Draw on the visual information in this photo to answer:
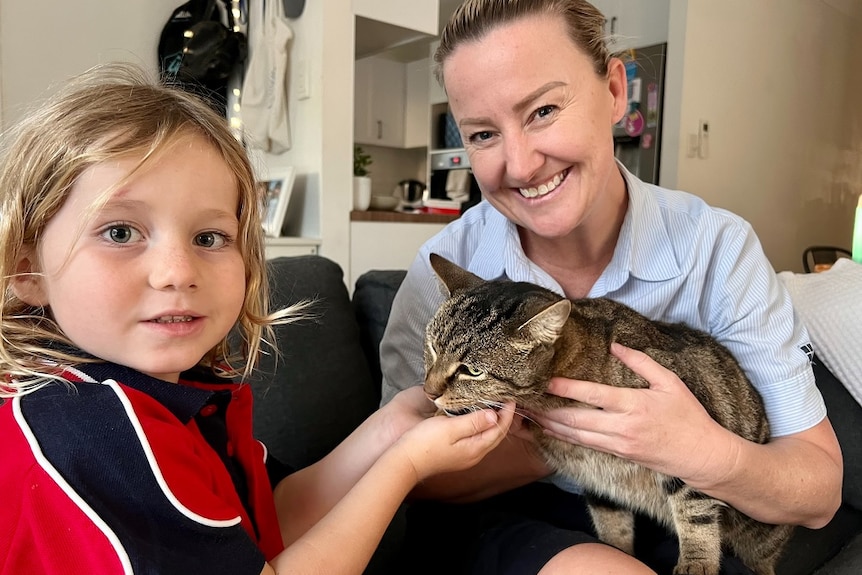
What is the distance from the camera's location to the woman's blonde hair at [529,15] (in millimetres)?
1016

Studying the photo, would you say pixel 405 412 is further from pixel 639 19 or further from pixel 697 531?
pixel 639 19

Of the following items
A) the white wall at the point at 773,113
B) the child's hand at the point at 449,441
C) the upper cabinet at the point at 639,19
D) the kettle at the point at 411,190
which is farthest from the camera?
the kettle at the point at 411,190

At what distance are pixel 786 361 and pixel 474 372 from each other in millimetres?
551

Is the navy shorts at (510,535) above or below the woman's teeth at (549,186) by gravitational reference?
below

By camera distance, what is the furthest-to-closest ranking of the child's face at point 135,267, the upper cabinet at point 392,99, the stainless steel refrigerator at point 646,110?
the upper cabinet at point 392,99 → the stainless steel refrigerator at point 646,110 → the child's face at point 135,267

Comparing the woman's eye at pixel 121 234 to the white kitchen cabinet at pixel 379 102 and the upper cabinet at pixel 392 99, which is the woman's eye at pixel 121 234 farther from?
the white kitchen cabinet at pixel 379 102

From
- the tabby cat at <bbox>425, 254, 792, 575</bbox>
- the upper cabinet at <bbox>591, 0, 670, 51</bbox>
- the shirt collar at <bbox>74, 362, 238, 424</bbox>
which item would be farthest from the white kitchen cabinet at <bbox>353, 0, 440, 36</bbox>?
the shirt collar at <bbox>74, 362, 238, 424</bbox>

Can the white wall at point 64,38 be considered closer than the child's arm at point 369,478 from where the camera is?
No

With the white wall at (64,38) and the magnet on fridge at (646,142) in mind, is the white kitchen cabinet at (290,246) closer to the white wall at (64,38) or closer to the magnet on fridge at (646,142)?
the white wall at (64,38)

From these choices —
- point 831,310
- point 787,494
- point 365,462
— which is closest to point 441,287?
point 365,462

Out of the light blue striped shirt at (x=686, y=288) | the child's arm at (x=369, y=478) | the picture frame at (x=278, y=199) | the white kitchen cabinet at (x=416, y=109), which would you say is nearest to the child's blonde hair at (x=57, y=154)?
the child's arm at (x=369, y=478)

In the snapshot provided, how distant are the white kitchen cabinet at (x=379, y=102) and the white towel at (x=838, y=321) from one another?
4.15 m

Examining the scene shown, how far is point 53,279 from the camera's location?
0.68 m

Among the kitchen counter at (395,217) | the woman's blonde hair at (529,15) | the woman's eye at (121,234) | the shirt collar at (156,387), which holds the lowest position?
the shirt collar at (156,387)
